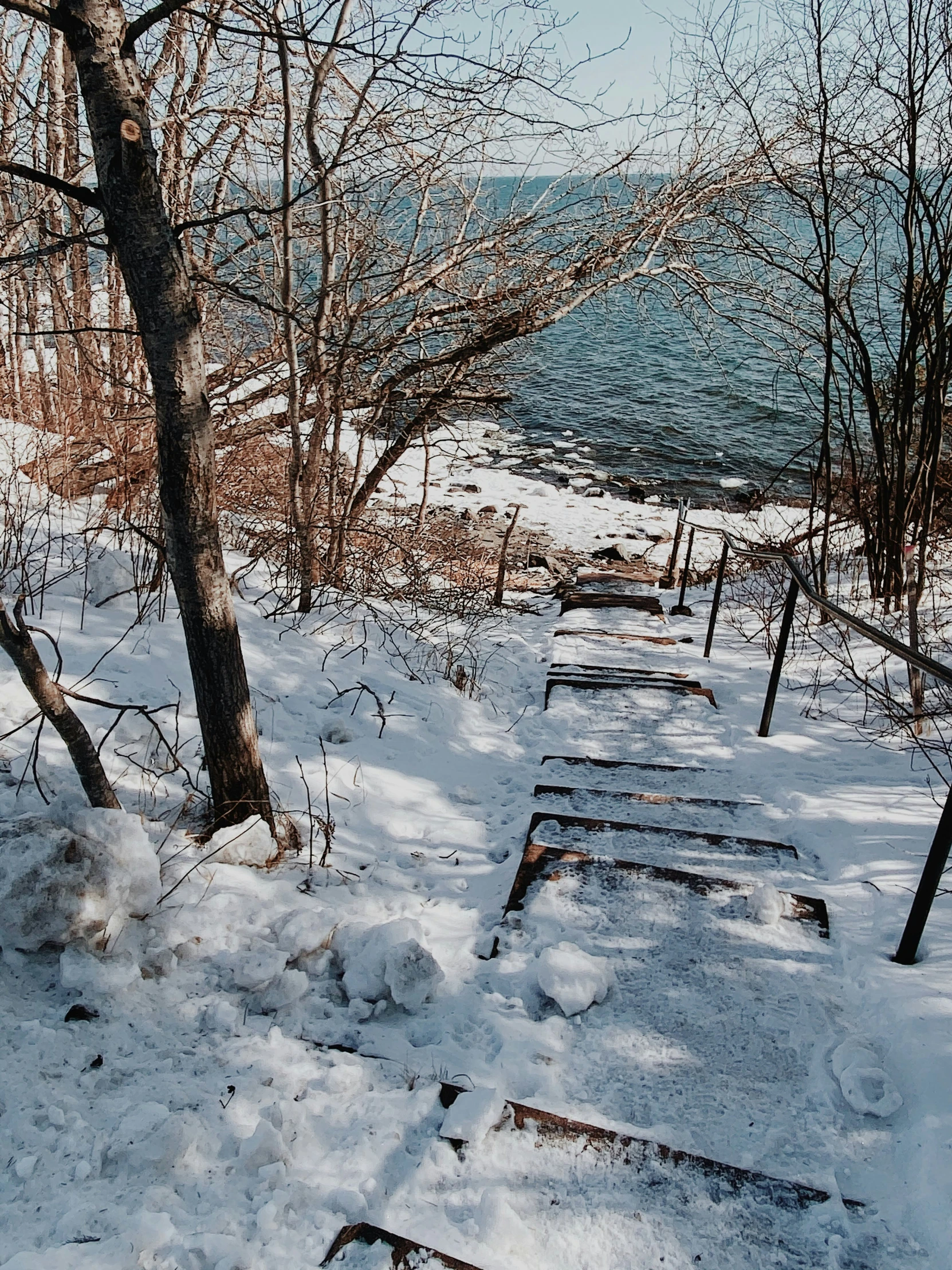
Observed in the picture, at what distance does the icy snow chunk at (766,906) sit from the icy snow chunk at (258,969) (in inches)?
57.3

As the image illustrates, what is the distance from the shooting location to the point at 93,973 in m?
2.14

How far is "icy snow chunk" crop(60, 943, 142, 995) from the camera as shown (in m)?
2.12

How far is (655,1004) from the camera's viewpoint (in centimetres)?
231

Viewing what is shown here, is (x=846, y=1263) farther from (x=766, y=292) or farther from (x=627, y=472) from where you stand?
(x=627, y=472)

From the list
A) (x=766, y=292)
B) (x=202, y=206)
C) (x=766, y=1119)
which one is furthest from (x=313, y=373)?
(x=766, y=1119)

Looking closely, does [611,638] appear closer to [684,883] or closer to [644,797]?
[644,797]

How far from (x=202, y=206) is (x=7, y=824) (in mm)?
6205

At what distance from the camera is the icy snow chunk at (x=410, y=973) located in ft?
7.49

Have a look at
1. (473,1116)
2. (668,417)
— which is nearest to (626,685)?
(473,1116)

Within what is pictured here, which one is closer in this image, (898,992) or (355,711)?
(898,992)

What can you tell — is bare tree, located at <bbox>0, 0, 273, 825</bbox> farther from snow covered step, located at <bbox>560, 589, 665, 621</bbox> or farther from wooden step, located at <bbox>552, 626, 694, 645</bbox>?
snow covered step, located at <bbox>560, 589, 665, 621</bbox>

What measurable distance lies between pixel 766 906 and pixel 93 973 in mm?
1973

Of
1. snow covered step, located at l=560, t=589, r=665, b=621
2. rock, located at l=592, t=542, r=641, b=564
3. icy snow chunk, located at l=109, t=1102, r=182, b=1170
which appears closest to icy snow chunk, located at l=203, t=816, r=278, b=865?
icy snow chunk, located at l=109, t=1102, r=182, b=1170

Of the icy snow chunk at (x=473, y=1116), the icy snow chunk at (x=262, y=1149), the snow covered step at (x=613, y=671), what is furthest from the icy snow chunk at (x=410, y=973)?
the snow covered step at (x=613, y=671)
